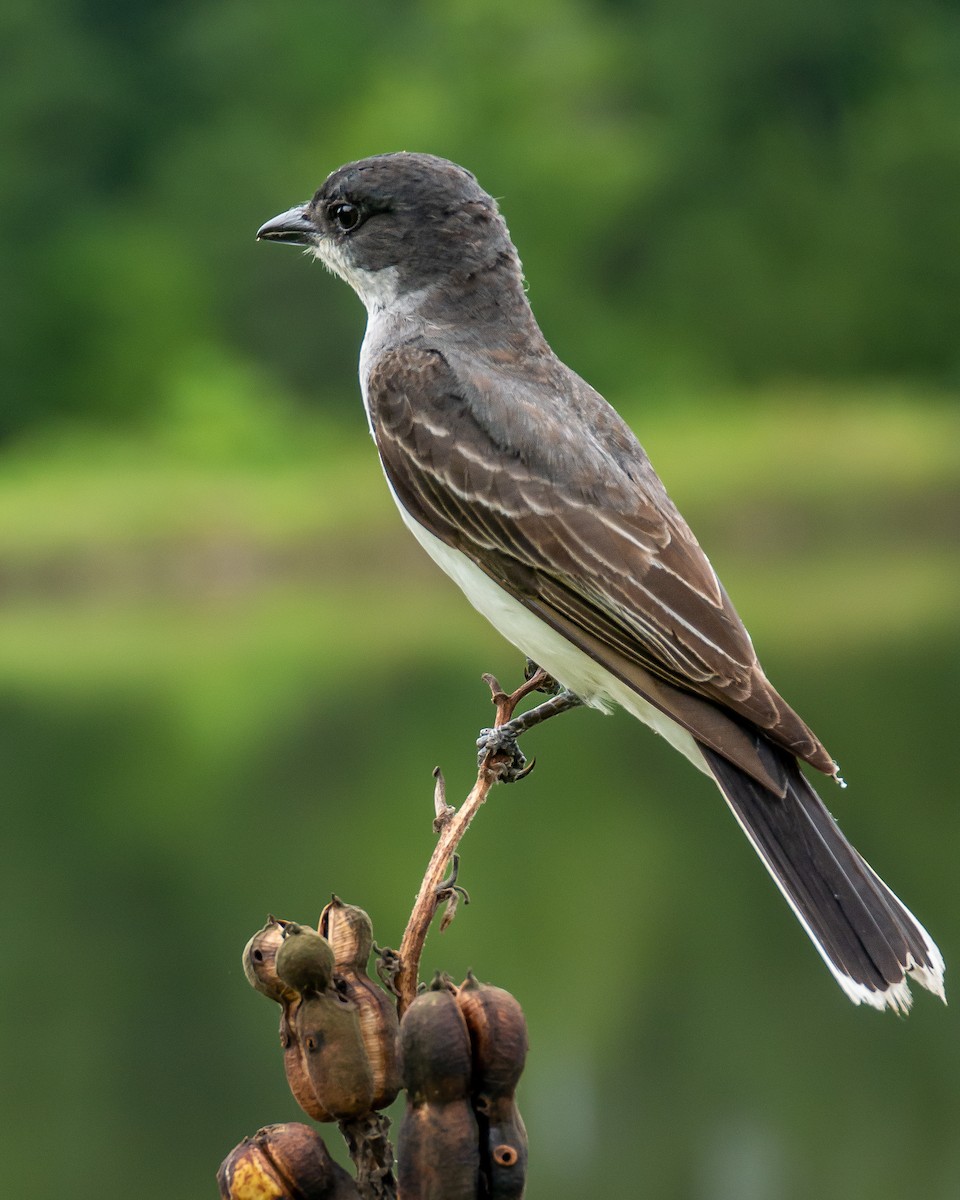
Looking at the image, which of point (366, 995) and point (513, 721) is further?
point (513, 721)

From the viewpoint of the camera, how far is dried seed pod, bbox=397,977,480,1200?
5.46 ft

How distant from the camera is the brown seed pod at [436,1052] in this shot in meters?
1.66

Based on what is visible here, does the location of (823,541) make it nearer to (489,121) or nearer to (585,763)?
(489,121)

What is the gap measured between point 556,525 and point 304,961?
1.69 metres

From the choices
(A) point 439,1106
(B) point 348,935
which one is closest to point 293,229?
(B) point 348,935

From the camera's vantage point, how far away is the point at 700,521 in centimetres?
2648

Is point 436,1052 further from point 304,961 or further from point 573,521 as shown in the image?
point 573,521

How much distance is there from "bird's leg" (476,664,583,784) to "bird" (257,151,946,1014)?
46 mm

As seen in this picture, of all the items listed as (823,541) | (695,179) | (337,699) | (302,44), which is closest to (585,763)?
(337,699)

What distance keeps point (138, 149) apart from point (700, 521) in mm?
13882

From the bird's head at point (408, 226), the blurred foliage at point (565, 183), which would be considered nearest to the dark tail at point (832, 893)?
the bird's head at point (408, 226)

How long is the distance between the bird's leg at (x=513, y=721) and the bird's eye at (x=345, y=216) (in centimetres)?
111

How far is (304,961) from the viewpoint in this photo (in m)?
1.74

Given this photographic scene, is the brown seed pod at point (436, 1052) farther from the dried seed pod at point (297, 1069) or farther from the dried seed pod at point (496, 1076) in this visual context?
the dried seed pod at point (297, 1069)
